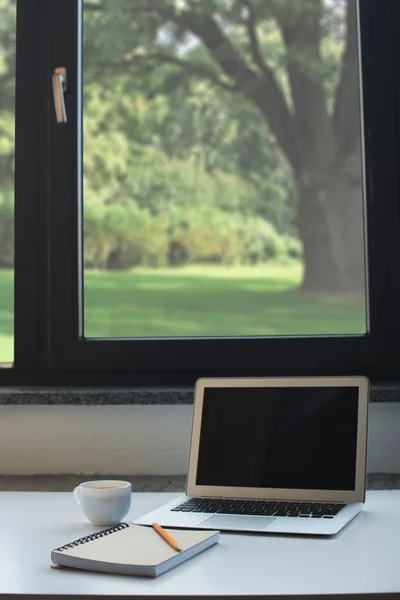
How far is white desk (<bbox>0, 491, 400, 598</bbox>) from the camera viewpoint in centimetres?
87

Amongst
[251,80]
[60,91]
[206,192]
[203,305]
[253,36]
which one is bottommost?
[203,305]

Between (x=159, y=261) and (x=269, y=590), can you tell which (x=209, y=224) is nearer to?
(x=159, y=261)

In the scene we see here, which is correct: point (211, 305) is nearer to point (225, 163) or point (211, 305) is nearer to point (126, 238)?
point (126, 238)

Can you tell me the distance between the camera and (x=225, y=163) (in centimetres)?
221

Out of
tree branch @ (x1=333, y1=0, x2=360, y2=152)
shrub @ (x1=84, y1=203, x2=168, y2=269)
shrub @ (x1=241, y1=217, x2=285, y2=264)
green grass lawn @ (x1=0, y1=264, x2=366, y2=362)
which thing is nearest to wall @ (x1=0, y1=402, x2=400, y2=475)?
green grass lawn @ (x1=0, y1=264, x2=366, y2=362)

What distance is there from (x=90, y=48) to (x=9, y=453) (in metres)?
0.99

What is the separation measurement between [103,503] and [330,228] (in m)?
1.22

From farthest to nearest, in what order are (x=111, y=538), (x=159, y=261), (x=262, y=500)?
(x=159, y=261), (x=262, y=500), (x=111, y=538)

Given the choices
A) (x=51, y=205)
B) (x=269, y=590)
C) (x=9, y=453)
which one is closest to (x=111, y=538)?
(x=269, y=590)

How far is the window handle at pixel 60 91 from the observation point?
1.75m

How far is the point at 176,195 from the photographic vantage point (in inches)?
83.9

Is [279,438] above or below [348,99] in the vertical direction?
below

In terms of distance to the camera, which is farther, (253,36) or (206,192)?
(253,36)

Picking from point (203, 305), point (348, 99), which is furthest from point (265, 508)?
point (348, 99)
